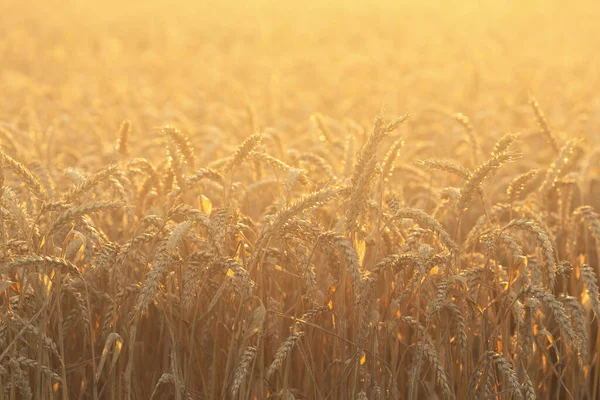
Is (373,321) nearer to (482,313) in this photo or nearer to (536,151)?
(482,313)

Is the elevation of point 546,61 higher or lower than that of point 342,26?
lower

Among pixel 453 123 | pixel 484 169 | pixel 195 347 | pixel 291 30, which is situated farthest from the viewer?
pixel 291 30

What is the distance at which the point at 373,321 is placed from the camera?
2.40m

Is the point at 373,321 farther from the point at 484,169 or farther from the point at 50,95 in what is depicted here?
the point at 50,95

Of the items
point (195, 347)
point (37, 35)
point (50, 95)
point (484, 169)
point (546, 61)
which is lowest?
point (195, 347)

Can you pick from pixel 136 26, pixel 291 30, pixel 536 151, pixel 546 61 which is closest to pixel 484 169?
pixel 536 151

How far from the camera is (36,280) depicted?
7.79ft

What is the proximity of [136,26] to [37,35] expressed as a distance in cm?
204

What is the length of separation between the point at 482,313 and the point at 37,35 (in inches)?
504

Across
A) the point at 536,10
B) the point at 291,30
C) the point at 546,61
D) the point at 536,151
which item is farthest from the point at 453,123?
the point at 536,10

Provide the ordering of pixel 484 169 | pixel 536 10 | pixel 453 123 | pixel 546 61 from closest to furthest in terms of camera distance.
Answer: pixel 484 169, pixel 453 123, pixel 546 61, pixel 536 10

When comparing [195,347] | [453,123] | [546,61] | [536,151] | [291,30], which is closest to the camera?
[195,347]

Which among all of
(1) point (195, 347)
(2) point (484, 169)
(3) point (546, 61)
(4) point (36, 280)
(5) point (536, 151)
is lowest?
(1) point (195, 347)

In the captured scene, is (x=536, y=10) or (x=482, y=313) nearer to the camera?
(x=482, y=313)
